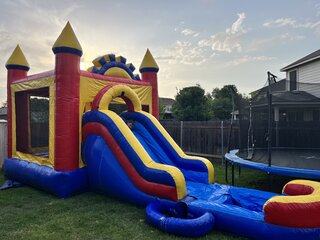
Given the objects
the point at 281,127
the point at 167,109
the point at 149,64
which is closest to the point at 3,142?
the point at 149,64

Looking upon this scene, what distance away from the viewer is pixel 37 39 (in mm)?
7531

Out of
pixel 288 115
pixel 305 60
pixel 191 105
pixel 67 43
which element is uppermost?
pixel 305 60

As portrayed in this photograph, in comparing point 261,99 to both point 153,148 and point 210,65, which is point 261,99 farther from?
point 210,65

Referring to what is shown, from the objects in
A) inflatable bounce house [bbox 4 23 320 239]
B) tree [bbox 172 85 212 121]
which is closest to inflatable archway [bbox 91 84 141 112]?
inflatable bounce house [bbox 4 23 320 239]

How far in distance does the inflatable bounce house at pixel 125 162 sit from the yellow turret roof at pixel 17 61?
1.0 inches

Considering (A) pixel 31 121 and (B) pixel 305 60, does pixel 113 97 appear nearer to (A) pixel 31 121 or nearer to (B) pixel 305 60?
(A) pixel 31 121

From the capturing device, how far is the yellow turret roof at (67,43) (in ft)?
17.5

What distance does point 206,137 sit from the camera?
10.0 meters

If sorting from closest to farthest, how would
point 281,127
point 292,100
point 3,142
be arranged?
point 292,100, point 281,127, point 3,142

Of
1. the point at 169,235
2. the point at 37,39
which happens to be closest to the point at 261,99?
the point at 169,235

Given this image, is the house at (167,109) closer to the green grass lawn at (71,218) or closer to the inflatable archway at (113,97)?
the inflatable archway at (113,97)

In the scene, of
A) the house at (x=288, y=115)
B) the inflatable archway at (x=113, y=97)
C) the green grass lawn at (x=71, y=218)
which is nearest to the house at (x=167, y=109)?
the house at (x=288, y=115)

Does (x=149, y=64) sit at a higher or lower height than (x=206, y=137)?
higher

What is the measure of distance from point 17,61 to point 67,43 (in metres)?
2.86
